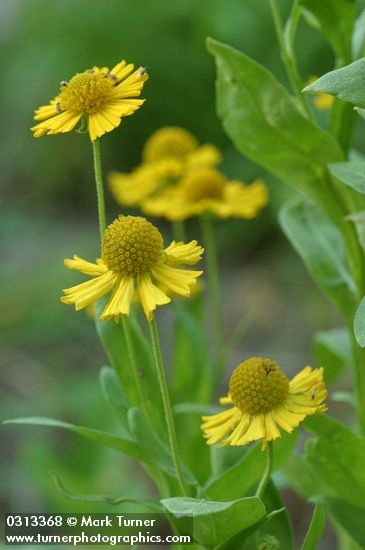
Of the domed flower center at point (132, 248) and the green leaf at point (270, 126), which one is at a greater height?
the green leaf at point (270, 126)

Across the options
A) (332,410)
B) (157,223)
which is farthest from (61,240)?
(332,410)

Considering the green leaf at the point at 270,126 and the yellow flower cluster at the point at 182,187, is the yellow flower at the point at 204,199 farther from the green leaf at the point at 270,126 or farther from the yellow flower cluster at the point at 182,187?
the green leaf at the point at 270,126

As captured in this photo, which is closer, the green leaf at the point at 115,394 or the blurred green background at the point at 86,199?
the green leaf at the point at 115,394

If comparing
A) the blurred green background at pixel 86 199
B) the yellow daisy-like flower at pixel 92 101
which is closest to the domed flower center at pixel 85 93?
the yellow daisy-like flower at pixel 92 101

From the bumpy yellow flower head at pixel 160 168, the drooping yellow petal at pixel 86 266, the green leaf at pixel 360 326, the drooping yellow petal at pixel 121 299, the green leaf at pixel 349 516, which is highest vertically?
the bumpy yellow flower head at pixel 160 168

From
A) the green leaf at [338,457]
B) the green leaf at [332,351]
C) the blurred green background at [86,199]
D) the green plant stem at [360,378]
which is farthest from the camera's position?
the blurred green background at [86,199]

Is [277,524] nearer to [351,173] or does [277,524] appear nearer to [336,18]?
[351,173]

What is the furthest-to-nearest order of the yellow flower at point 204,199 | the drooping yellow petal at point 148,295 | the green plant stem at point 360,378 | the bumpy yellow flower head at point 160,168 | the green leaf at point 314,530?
1. the bumpy yellow flower head at point 160,168
2. the yellow flower at point 204,199
3. the green plant stem at point 360,378
4. the green leaf at point 314,530
5. the drooping yellow petal at point 148,295
